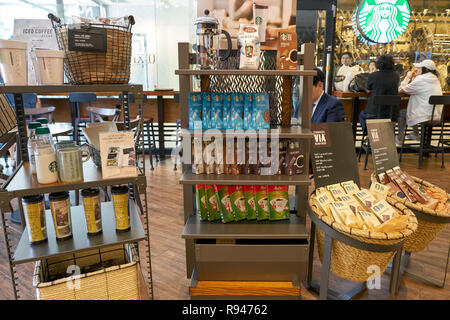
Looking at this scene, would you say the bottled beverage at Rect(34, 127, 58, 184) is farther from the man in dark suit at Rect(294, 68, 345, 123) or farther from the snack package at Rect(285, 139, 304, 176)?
the man in dark suit at Rect(294, 68, 345, 123)

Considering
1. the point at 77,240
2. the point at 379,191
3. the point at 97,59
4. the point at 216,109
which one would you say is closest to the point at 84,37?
the point at 97,59

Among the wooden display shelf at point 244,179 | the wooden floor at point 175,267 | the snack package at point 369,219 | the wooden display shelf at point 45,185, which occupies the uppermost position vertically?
the wooden display shelf at point 45,185

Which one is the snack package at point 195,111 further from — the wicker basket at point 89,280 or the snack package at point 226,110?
the wicker basket at point 89,280

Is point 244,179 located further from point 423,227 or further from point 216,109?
point 423,227

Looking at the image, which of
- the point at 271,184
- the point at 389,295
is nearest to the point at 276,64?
the point at 271,184

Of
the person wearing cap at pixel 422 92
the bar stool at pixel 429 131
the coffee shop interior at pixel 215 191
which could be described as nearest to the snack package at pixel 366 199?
the coffee shop interior at pixel 215 191

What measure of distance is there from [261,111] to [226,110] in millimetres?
214

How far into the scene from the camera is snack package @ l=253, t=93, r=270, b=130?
1994mm

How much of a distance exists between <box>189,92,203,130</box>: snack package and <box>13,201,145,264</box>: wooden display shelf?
648mm

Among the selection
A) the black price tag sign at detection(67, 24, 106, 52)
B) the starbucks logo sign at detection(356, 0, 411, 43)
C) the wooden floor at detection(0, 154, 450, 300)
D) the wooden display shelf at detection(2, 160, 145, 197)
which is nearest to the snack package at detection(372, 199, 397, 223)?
the wooden floor at detection(0, 154, 450, 300)

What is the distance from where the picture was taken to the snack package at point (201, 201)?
2150 mm

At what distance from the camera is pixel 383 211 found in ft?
6.25

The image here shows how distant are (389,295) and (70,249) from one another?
78.3 inches

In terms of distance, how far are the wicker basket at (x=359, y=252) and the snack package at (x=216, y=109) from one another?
0.77m
